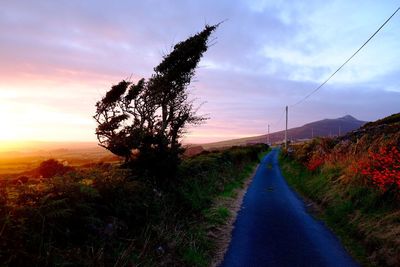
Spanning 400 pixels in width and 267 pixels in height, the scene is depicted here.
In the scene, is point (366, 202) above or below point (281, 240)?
above

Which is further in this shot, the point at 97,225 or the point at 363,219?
the point at 363,219

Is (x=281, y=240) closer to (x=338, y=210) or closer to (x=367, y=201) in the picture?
(x=367, y=201)

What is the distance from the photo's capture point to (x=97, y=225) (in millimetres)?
7984

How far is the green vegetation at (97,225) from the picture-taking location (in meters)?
6.07

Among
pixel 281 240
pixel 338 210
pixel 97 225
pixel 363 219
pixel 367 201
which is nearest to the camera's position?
pixel 97 225

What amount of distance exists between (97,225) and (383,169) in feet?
37.6

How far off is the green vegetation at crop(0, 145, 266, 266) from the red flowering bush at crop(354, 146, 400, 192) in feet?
20.3

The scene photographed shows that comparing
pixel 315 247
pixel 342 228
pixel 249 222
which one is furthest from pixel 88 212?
pixel 342 228

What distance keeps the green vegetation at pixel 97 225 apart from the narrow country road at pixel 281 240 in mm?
1026

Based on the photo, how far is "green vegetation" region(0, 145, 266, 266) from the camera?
6.07m

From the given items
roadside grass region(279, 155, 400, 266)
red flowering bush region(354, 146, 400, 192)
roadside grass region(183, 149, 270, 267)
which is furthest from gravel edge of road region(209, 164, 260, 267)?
red flowering bush region(354, 146, 400, 192)

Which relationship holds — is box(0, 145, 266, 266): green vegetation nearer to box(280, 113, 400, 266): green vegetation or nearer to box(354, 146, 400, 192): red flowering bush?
box(280, 113, 400, 266): green vegetation

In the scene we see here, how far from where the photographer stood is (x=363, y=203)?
1371cm

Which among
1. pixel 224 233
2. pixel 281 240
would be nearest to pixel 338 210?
pixel 281 240
